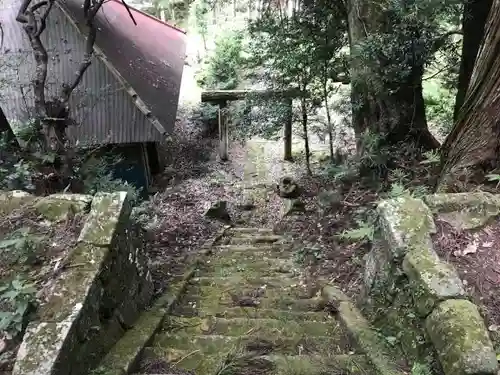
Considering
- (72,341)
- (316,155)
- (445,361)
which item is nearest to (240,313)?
(72,341)

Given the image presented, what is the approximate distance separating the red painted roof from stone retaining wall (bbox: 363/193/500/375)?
7.58 metres

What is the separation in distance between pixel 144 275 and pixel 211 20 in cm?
2203

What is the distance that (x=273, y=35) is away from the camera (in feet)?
31.6

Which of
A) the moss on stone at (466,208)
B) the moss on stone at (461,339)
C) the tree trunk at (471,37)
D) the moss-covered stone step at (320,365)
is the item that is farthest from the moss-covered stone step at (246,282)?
the tree trunk at (471,37)

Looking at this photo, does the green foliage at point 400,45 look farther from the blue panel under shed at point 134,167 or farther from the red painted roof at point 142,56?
the blue panel under shed at point 134,167

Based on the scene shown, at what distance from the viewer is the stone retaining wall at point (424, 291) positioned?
7.76 feet

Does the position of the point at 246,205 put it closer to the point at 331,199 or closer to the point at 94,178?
the point at 331,199

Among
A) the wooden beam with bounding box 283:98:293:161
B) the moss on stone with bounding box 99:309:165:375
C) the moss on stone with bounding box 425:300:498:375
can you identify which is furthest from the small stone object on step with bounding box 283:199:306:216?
the moss on stone with bounding box 425:300:498:375

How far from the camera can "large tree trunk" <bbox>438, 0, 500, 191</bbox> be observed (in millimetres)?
4273

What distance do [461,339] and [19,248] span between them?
111 inches

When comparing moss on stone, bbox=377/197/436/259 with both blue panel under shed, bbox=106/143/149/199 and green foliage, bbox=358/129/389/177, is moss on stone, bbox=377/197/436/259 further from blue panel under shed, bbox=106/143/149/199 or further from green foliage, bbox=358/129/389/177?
blue panel under shed, bbox=106/143/149/199

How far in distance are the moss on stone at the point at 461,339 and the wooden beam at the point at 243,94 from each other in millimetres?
8145

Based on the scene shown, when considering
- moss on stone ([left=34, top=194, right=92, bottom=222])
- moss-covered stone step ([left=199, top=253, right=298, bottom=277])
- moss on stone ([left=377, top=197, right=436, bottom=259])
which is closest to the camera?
moss on stone ([left=377, top=197, right=436, bottom=259])

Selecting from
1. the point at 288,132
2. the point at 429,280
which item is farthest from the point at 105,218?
the point at 288,132
